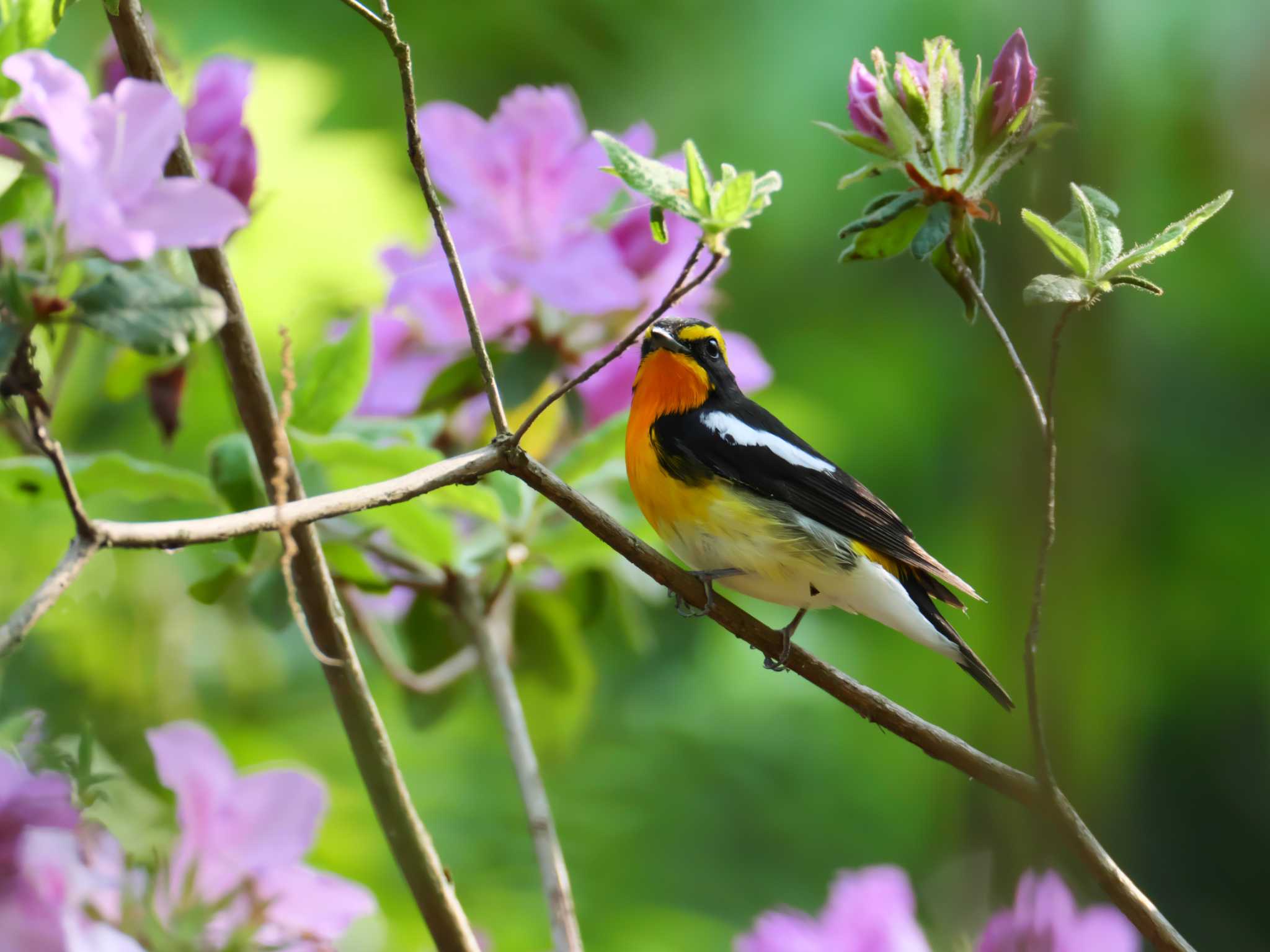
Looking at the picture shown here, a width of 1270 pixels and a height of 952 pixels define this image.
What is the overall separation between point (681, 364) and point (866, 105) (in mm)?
378

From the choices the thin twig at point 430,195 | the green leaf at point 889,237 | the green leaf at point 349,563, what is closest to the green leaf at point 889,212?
the green leaf at point 889,237

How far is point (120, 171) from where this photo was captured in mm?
397

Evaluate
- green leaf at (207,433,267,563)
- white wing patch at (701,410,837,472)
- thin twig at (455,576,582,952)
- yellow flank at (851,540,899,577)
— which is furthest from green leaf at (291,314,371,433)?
yellow flank at (851,540,899,577)

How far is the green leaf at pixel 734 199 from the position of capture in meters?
0.48

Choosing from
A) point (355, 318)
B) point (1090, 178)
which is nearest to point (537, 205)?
point (355, 318)

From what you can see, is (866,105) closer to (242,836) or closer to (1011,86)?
(1011,86)

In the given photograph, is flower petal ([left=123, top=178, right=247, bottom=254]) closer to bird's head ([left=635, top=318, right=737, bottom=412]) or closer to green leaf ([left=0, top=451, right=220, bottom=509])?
green leaf ([left=0, top=451, right=220, bottom=509])

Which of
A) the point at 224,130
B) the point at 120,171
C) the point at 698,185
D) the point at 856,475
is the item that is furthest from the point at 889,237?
the point at 856,475

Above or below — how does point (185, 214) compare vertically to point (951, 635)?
above

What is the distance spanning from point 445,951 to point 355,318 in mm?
370

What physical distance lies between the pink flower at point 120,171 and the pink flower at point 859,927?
458 mm

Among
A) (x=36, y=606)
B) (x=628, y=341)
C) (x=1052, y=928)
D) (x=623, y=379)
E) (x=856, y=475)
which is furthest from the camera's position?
(x=856, y=475)

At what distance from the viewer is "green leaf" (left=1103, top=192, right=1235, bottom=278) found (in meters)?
0.49

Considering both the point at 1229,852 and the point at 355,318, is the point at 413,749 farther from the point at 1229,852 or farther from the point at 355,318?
the point at 1229,852
